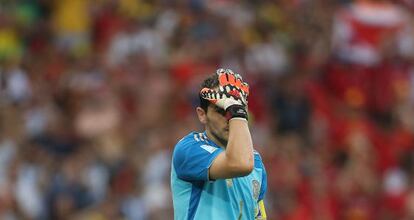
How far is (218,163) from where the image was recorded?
6.04 meters

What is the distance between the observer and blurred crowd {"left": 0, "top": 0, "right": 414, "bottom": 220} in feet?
39.0

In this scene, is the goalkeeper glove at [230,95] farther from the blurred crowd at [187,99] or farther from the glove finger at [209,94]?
the blurred crowd at [187,99]

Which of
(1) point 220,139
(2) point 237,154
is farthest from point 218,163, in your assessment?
(1) point 220,139

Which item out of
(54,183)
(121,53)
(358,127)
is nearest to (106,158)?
(54,183)

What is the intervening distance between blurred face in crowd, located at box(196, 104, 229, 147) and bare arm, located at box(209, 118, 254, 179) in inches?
5.8

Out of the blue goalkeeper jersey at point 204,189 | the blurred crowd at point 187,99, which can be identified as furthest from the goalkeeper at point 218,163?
the blurred crowd at point 187,99

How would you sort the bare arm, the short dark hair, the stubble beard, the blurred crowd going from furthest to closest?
the blurred crowd < the stubble beard < the short dark hair < the bare arm

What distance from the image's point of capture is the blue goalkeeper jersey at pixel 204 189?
20.2ft

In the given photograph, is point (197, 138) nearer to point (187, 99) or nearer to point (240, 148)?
point (240, 148)

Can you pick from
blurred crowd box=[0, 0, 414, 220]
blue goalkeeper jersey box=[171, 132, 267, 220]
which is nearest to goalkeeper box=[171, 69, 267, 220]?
blue goalkeeper jersey box=[171, 132, 267, 220]

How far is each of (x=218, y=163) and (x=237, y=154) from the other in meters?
0.16

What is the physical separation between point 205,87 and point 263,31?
9.26 metres

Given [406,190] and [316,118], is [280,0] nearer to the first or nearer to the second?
[316,118]

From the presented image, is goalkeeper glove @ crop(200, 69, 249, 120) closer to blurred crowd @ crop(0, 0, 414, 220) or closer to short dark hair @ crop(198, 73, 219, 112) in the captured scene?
short dark hair @ crop(198, 73, 219, 112)
